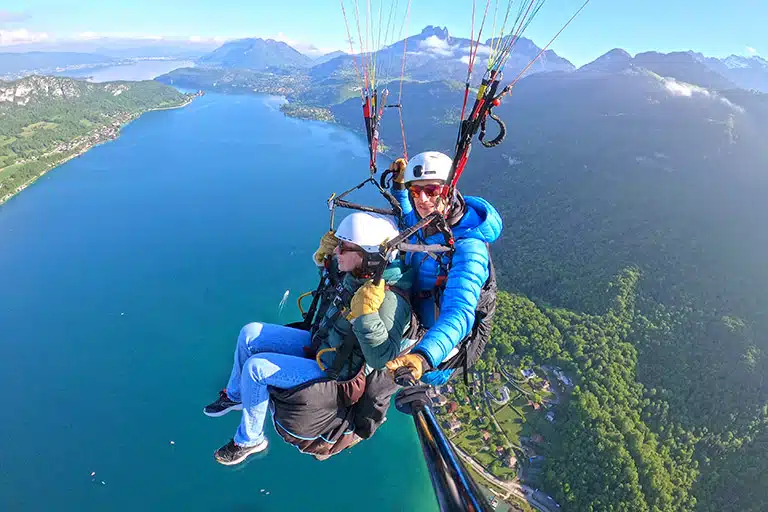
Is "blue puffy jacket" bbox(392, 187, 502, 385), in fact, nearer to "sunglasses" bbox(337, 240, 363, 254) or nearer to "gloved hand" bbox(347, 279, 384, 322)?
"gloved hand" bbox(347, 279, 384, 322)

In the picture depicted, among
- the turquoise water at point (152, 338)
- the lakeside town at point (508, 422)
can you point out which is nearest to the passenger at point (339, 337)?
the lakeside town at point (508, 422)

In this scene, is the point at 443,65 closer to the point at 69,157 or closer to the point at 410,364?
the point at 69,157

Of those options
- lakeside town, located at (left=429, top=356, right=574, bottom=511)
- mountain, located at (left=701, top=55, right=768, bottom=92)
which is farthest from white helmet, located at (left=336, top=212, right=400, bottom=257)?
mountain, located at (left=701, top=55, right=768, bottom=92)

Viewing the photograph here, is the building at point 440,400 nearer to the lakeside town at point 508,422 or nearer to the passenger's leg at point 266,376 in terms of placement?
the lakeside town at point 508,422

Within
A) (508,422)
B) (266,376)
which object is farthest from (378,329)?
(508,422)

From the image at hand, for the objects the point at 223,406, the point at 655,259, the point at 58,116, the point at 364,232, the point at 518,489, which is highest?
the point at 364,232

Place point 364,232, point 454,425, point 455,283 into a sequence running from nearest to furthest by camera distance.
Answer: point 455,283 → point 364,232 → point 454,425

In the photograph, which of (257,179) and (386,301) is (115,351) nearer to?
(386,301)

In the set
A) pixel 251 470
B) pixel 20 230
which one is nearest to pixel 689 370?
pixel 251 470
